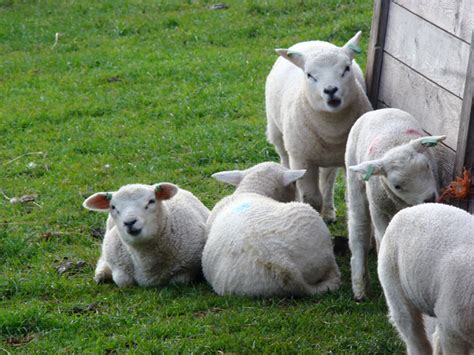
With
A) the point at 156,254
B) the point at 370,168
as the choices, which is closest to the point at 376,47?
the point at 370,168

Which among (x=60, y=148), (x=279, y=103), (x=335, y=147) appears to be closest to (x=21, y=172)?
(x=60, y=148)

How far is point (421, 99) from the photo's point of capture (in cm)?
718

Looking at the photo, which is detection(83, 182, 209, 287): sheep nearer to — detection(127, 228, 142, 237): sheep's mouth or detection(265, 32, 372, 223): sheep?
detection(127, 228, 142, 237): sheep's mouth

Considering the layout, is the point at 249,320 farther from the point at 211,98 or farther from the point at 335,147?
the point at 211,98

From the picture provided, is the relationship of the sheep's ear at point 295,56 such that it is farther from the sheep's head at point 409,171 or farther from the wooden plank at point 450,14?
the sheep's head at point 409,171

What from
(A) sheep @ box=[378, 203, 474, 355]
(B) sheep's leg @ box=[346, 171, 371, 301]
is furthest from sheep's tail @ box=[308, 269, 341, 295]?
(A) sheep @ box=[378, 203, 474, 355]

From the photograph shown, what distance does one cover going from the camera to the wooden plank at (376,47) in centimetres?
792

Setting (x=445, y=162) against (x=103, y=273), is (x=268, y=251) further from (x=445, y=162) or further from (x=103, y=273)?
(x=103, y=273)

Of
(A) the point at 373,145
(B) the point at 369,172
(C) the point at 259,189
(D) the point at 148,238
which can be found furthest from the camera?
(C) the point at 259,189

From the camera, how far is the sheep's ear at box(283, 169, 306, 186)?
25.2ft

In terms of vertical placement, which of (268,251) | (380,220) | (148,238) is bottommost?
(148,238)

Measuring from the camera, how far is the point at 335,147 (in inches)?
309

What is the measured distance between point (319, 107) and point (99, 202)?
6.22ft

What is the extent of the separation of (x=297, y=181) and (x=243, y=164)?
160 cm
